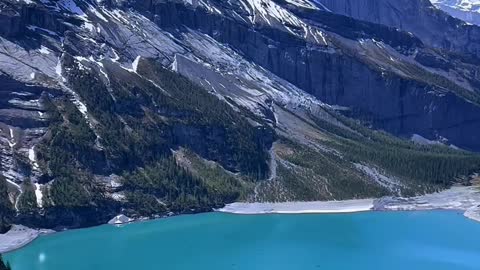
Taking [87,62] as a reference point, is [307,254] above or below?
below

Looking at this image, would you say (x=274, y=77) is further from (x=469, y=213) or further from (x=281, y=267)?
(x=281, y=267)

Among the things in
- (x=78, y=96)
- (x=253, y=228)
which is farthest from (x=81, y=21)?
(x=253, y=228)

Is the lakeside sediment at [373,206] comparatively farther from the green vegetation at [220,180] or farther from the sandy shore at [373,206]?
the green vegetation at [220,180]

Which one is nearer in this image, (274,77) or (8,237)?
(8,237)

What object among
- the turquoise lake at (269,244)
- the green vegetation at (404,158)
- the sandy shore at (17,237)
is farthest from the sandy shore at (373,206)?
the sandy shore at (17,237)

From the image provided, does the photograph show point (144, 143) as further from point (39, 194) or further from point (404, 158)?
point (404, 158)
